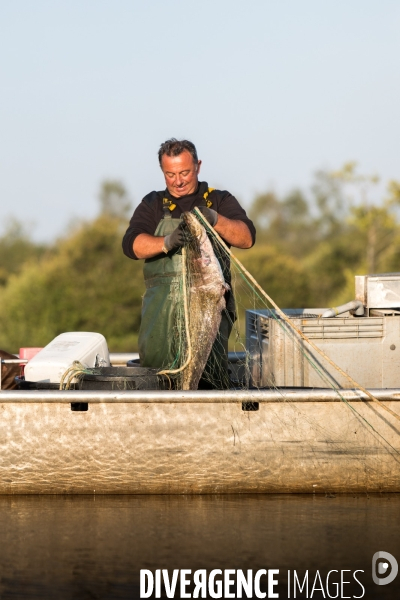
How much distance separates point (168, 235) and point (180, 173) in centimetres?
45

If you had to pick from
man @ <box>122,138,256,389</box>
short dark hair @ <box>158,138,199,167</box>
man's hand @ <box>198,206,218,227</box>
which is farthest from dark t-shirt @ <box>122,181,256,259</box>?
man's hand @ <box>198,206,218,227</box>

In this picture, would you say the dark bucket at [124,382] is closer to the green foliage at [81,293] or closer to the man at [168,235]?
the man at [168,235]

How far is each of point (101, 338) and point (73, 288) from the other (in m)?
21.9

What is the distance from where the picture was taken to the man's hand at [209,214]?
600 cm

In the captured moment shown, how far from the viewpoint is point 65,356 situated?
22.4ft

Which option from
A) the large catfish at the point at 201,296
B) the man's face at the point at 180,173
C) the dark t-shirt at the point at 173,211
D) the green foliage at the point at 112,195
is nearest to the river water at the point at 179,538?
the large catfish at the point at 201,296

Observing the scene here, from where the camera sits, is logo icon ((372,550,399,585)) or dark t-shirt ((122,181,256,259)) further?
dark t-shirt ((122,181,256,259))

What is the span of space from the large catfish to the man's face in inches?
23.2

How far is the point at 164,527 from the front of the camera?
5.50 m

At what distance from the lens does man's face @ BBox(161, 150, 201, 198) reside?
20.9 feet

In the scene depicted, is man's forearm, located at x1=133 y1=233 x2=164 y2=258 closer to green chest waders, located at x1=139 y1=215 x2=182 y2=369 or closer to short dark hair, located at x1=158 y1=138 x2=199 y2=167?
green chest waders, located at x1=139 y1=215 x2=182 y2=369

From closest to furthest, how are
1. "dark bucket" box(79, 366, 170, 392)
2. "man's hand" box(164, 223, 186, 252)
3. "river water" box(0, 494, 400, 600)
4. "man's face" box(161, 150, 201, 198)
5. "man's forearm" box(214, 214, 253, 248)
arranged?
"river water" box(0, 494, 400, 600)
"man's hand" box(164, 223, 186, 252)
"man's forearm" box(214, 214, 253, 248)
"dark bucket" box(79, 366, 170, 392)
"man's face" box(161, 150, 201, 198)

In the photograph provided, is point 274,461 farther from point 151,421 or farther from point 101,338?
point 101,338

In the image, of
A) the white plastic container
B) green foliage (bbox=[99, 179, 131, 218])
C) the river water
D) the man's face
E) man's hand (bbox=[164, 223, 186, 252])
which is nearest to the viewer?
the river water
